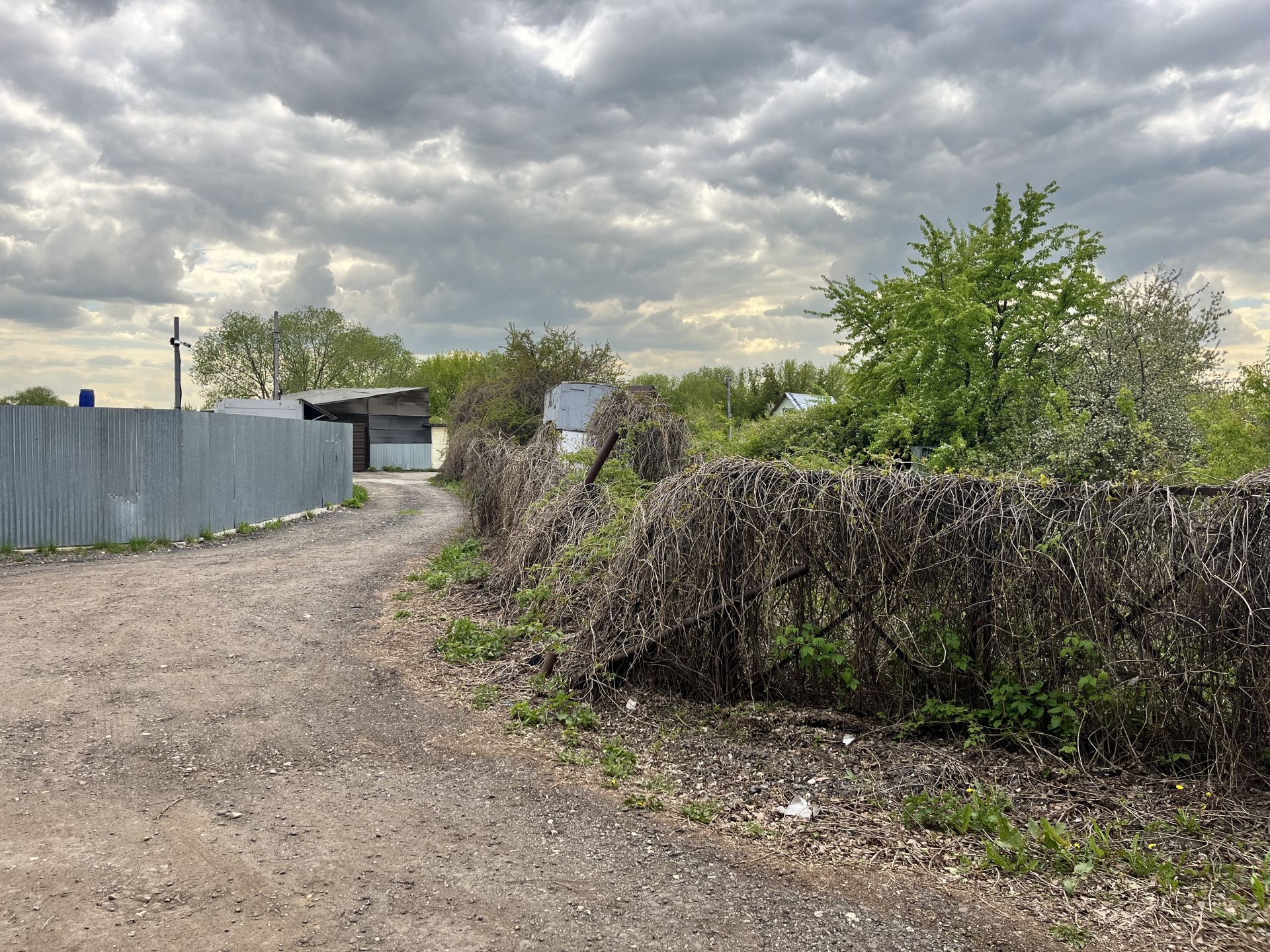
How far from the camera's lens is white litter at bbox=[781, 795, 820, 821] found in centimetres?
381

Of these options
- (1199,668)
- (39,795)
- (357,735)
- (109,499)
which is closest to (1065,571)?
(1199,668)

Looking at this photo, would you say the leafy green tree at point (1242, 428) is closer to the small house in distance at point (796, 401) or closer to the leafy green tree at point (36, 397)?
the small house in distance at point (796, 401)

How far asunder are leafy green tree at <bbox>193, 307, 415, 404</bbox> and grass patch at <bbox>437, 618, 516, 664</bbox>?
143 feet

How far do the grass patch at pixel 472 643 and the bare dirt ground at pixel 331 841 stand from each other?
554 millimetres

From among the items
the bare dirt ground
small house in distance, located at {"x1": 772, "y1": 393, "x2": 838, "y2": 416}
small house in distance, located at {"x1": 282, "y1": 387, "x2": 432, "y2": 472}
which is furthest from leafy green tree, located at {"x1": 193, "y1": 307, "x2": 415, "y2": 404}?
the bare dirt ground

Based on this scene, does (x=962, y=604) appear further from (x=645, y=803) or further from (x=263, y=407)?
(x=263, y=407)

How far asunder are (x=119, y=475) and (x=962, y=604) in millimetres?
11681

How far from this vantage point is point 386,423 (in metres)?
37.0

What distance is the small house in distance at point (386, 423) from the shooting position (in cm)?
3631

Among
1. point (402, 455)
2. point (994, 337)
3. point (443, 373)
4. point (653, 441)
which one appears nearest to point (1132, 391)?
point (994, 337)

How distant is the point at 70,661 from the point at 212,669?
1.09 m

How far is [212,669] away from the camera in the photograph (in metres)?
5.98

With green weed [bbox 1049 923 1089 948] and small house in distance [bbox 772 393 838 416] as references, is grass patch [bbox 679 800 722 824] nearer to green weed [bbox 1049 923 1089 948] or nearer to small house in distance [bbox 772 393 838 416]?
green weed [bbox 1049 923 1089 948]

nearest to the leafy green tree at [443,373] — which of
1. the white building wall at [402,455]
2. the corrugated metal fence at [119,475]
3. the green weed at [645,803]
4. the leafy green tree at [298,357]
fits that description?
the leafy green tree at [298,357]
